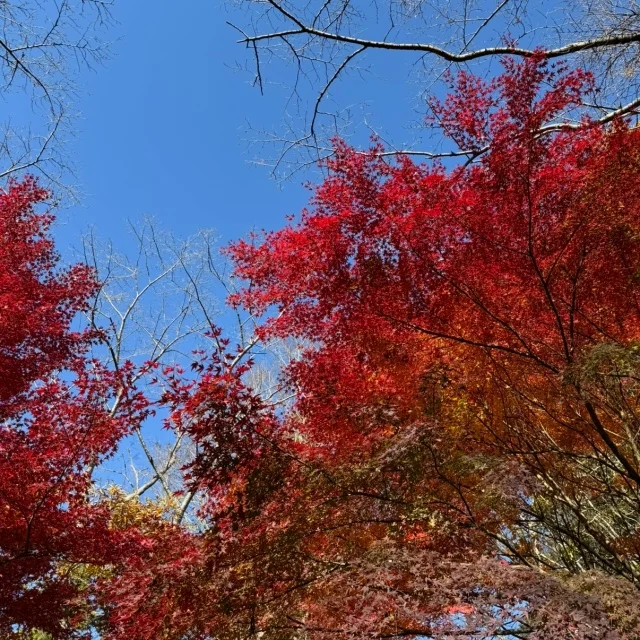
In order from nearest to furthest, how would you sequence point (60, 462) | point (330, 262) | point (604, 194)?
point (604, 194)
point (60, 462)
point (330, 262)

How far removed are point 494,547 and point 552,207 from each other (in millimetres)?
3393

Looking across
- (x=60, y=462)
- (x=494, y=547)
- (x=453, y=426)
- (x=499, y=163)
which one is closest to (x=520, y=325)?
(x=453, y=426)

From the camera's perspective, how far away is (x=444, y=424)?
5285 mm

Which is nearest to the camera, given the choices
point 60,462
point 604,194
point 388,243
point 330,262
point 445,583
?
point 445,583

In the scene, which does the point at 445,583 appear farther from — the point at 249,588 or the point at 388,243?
the point at 388,243

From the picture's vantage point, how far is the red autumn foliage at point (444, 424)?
143 inches

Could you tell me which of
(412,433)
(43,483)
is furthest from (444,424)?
(43,483)

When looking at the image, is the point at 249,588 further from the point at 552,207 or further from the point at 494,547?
the point at 552,207

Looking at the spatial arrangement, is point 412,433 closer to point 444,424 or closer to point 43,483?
point 444,424

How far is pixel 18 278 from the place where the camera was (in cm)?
816

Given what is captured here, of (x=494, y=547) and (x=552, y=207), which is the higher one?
(x=552, y=207)

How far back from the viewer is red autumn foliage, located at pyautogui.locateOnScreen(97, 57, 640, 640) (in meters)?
3.64

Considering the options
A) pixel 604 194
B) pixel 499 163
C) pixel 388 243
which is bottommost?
pixel 604 194

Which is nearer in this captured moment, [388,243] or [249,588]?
[249,588]
